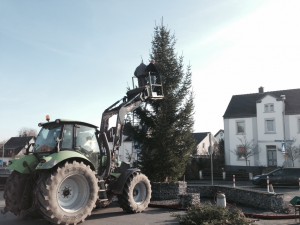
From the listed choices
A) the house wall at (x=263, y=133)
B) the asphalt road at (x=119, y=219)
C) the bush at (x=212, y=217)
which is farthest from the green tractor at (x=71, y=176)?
the house wall at (x=263, y=133)

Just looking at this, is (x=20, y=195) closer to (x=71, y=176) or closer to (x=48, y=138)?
(x=71, y=176)

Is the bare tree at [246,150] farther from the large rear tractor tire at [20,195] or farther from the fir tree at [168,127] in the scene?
the large rear tractor tire at [20,195]

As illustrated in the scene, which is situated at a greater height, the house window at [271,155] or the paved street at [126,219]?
the house window at [271,155]

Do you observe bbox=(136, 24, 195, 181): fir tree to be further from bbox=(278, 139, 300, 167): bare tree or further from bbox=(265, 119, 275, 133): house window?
bbox=(265, 119, 275, 133): house window

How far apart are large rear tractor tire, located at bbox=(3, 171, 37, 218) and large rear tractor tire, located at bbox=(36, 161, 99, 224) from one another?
862 millimetres

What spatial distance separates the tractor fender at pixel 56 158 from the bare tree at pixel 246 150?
34.0 metres

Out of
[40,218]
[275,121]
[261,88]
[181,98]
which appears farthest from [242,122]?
[40,218]

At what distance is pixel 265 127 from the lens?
4175cm

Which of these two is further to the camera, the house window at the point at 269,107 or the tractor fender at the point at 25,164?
the house window at the point at 269,107

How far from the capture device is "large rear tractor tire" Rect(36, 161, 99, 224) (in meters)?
8.84

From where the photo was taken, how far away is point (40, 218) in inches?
425

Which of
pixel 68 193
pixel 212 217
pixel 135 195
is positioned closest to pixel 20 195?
pixel 68 193

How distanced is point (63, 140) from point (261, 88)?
42.0 meters

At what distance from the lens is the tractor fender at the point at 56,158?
30.0ft
